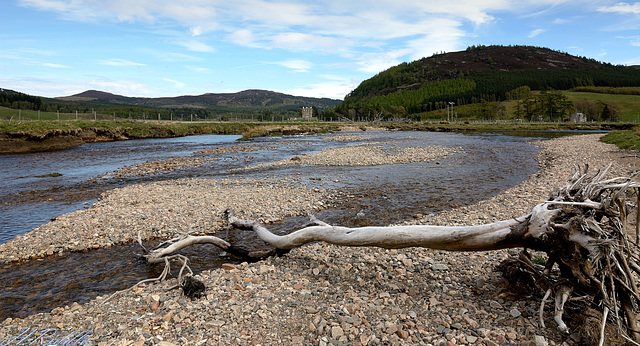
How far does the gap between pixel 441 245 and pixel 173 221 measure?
30.3ft

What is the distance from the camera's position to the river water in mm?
7253

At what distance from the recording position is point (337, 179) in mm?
19391

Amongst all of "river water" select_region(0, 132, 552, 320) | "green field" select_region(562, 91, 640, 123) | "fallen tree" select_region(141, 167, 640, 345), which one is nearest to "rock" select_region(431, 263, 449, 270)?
"fallen tree" select_region(141, 167, 640, 345)

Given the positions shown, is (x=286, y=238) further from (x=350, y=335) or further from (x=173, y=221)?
(x=173, y=221)

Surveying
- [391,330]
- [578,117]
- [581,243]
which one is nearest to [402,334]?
[391,330]

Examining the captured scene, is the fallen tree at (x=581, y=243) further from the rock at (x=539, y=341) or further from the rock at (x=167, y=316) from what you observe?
the rock at (x=167, y=316)

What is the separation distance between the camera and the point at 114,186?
60.1ft

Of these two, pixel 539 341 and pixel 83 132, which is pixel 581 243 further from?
pixel 83 132

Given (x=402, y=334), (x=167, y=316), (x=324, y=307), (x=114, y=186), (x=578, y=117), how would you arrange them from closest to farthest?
(x=402, y=334) < (x=167, y=316) < (x=324, y=307) < (x=114, y=186) < (x=578, y=117)

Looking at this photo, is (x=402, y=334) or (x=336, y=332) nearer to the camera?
(x=402, y=334)

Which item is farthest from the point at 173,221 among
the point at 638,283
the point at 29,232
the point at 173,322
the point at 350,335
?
the point at 638,283

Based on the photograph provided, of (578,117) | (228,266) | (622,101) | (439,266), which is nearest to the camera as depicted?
(439,266)

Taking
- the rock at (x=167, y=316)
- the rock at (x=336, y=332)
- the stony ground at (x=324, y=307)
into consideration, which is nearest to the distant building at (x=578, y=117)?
the stony ground at (x=324, y=307)

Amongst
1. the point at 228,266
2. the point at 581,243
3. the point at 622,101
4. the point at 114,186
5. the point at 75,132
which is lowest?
the point at 228,266
